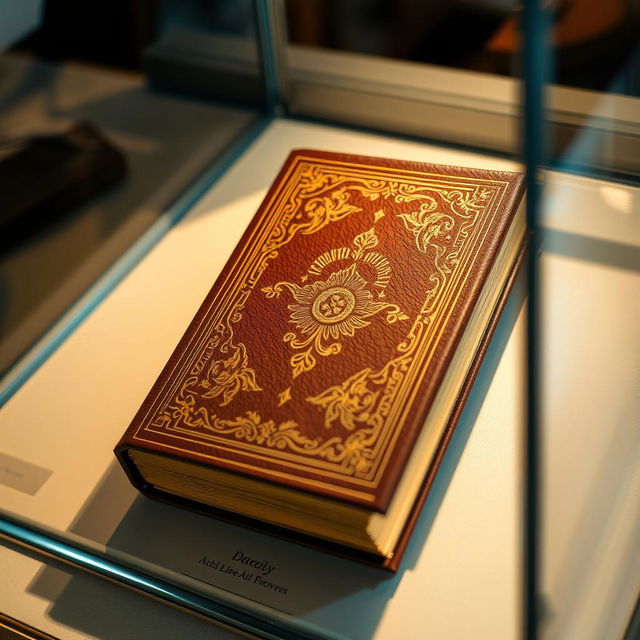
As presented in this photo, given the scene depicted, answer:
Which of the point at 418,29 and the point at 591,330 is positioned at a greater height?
the point at 418,29

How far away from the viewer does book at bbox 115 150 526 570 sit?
592 millimetres

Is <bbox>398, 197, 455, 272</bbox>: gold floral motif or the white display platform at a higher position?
<bbox>398, 197, 455, 272</bbox>: gold floral motif

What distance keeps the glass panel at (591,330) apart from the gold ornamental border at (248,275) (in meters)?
0.13

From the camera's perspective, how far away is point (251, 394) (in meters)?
0.65

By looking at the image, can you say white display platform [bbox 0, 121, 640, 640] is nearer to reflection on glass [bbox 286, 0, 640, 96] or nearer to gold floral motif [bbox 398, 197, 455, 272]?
gold floral motif [bbox 398, 197, 455, 272]

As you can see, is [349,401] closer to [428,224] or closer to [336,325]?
[336,325]

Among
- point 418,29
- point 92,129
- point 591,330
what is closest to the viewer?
point 591,330

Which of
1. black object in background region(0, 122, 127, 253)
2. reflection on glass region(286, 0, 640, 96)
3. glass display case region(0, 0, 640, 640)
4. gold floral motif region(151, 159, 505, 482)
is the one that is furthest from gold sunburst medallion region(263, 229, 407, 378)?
black object in background region(0, 122, 127, 253)

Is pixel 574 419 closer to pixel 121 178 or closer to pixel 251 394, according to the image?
pixel 251 394

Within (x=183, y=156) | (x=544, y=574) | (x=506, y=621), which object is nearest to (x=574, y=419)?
(x=544, y=574)

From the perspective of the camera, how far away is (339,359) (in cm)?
65

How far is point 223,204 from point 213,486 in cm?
45

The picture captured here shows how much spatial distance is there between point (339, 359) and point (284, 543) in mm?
155

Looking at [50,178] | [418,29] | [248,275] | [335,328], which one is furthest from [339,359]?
[418,29]
